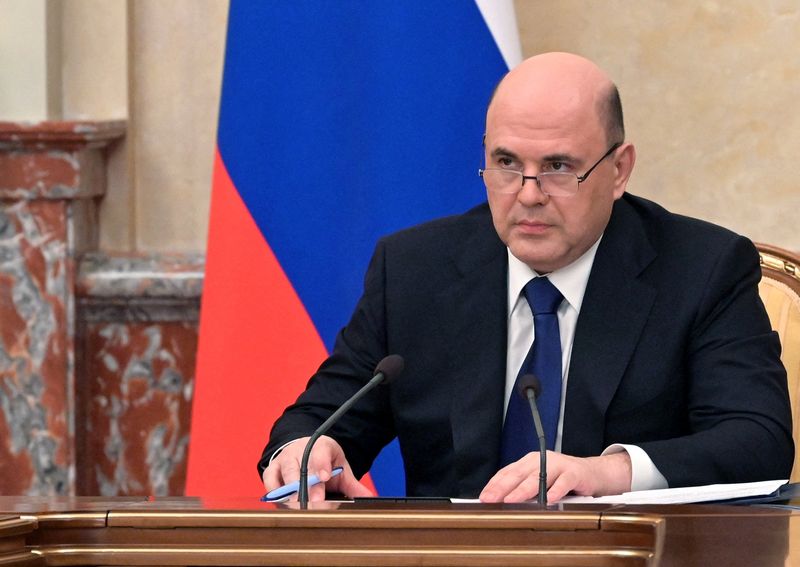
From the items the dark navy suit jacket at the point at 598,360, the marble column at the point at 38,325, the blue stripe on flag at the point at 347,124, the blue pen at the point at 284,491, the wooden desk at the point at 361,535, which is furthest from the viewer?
the marble column at the point at 38,325

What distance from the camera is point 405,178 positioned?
10.8 ft

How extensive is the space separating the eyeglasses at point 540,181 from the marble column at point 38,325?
5.88 feet

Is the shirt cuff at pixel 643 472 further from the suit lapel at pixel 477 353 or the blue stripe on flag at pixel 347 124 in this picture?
the blue stripe on flag at pixel 347 124

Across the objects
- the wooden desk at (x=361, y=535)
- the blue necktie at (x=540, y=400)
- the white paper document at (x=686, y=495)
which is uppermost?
the blue necktie at (x=540, y=400)

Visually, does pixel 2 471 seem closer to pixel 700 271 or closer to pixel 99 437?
pixel 99 437

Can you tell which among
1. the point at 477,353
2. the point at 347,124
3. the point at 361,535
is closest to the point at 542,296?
the point at 477,353

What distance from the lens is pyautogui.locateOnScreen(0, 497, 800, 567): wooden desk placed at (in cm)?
171

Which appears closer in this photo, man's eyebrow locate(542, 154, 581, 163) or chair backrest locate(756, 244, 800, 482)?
man's eyebrow locate(542, 154, 581, 163)

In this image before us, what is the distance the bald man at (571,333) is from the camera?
2414 mm

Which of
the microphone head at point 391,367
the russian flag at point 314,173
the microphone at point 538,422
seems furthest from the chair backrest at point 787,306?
the microphone head at point 391,367

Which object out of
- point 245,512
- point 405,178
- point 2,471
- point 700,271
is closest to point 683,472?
point 700,271

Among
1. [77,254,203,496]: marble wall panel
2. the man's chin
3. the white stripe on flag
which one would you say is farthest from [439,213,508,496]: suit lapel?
[77,254,203,496]: marble wall panel

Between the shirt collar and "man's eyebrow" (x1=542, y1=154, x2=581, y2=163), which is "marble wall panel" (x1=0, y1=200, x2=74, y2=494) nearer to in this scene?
the shirt collar

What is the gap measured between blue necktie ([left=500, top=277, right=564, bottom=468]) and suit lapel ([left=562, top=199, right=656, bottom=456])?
3 centimetres
